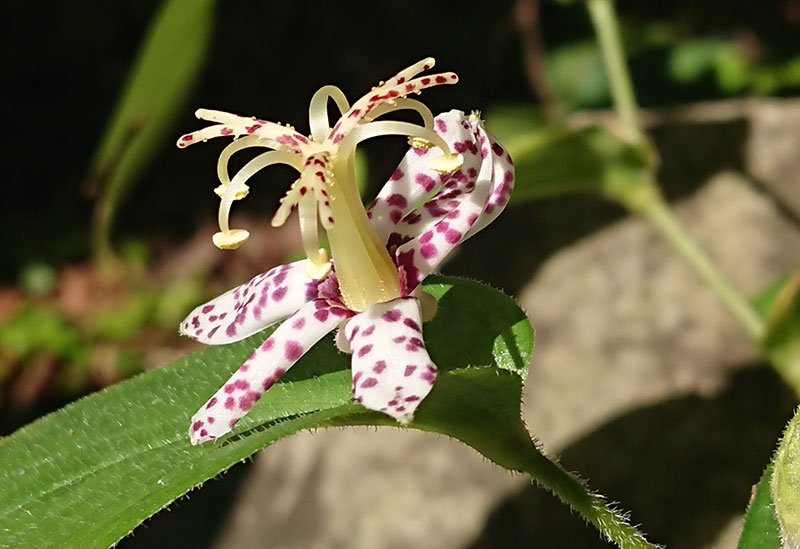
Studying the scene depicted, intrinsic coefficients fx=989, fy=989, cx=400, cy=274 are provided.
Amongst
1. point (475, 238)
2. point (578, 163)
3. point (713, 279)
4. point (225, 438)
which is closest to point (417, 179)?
point (225, 438)

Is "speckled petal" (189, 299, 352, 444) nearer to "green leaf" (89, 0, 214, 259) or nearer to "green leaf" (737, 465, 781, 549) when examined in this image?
"green leaf" (737, 465, 781, 549)

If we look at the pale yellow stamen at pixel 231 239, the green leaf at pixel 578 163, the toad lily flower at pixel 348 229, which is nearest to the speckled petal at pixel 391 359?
the toad lily flower at pixel 348 229

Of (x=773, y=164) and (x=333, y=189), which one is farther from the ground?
(x=333, y=189)

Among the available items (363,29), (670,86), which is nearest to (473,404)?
(670,86)

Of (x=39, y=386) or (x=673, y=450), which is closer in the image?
(x=673, y=450)

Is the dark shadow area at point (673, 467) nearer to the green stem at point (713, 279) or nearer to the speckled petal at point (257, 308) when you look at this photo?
the green stem at point (713, 279)

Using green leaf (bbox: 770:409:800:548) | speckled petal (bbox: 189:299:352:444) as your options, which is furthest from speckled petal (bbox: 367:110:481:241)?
green leaf (bbox: 770:409:800:548)

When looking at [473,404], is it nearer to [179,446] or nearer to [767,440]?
[179,446]
